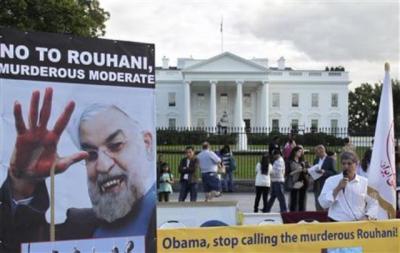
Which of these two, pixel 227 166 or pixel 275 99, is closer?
pixel 227 166

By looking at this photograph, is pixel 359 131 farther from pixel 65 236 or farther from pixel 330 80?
pixel 330 80

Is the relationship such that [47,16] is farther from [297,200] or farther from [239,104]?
[239,104]

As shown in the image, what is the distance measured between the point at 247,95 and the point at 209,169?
85.0 meters

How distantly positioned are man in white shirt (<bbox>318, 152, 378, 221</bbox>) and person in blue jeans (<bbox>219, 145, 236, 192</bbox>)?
1322cm

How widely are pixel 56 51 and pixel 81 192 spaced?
82 cm

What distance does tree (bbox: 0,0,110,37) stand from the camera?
29.6 meters

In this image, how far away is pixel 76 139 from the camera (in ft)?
11.3

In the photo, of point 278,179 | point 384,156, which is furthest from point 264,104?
point 384,156

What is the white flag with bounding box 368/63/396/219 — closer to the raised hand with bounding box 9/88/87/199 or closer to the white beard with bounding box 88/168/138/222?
the white beard with bounding box 88/168/138/222

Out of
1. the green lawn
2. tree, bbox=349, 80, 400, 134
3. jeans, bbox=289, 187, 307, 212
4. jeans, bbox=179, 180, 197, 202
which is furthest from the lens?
tree, bbox=349, 80, 400, 134

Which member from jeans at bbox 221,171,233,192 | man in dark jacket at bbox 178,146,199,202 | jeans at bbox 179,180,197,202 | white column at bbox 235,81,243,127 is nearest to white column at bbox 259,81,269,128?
white column at bbox 235,81,243,127

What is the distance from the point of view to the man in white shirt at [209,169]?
1543 cm

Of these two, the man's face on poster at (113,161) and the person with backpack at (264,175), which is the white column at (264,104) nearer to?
the person with backpack at (264,175)

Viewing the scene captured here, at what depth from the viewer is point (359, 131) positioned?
79.9ft
